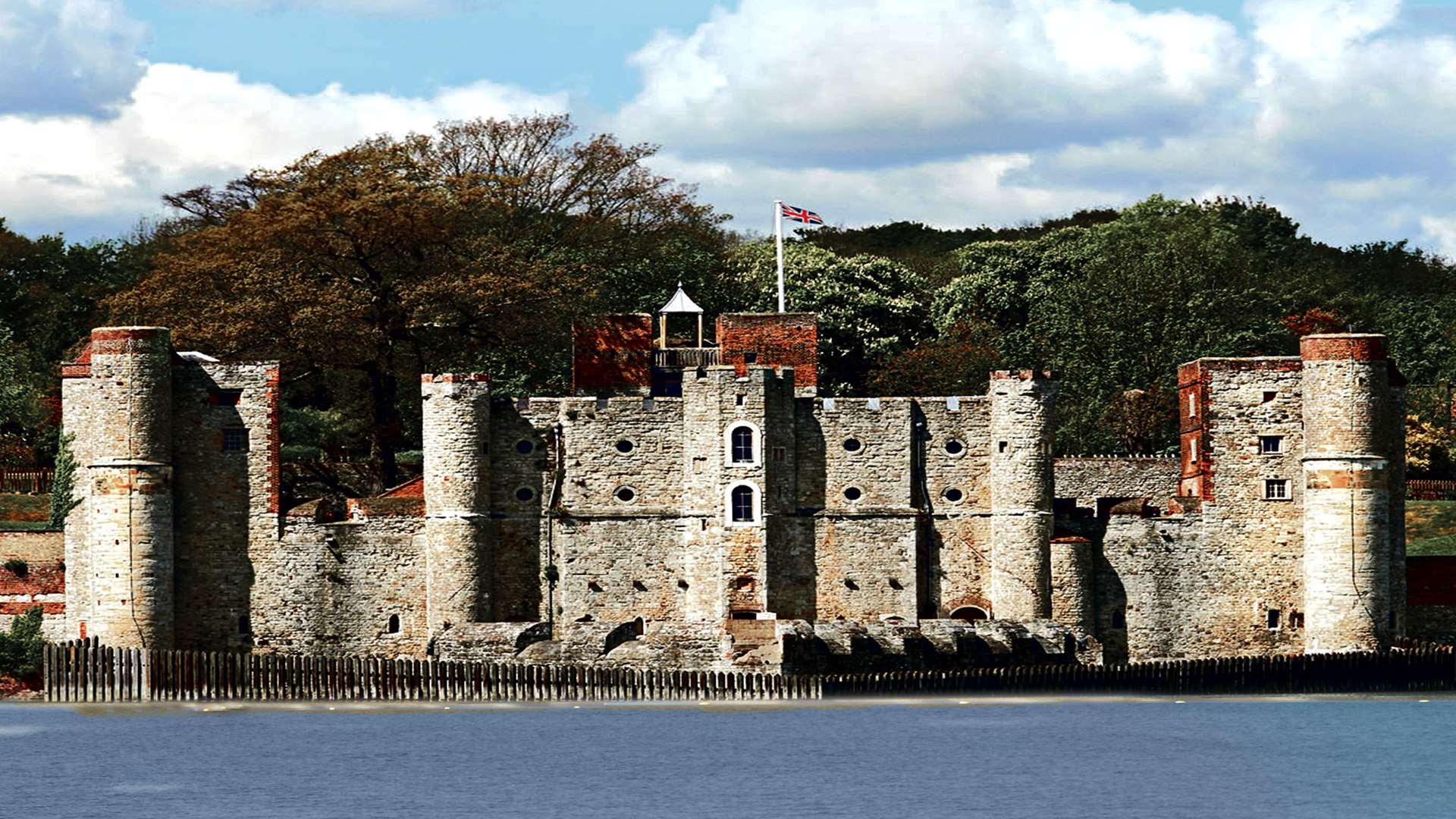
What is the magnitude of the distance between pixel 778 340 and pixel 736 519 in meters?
10.3

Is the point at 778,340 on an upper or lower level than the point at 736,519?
upper

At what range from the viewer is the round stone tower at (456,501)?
80.8 m

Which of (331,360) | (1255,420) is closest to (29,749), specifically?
(331,360)

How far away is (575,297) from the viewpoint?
322 feet

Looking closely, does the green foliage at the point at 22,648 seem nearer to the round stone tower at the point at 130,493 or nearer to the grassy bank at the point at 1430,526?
the round stone tower at the point at 130,493

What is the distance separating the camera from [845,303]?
113 meters

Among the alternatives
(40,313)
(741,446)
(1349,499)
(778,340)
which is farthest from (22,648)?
(1349,499)

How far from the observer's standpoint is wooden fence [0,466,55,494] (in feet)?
308

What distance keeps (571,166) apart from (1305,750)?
5049 cm

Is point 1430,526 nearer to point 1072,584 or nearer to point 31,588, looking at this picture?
point 1072,584

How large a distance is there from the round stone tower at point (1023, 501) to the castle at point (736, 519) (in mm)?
82

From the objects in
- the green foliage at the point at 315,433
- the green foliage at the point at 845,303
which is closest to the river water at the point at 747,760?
the green foliage at the point at 315,433

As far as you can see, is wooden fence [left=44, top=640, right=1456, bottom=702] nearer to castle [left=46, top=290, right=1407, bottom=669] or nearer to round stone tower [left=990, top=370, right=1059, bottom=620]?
castle [left=46, top=290, right=1407, bottom=669]

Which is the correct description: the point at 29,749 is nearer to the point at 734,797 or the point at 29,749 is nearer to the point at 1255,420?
the point at 734,797
